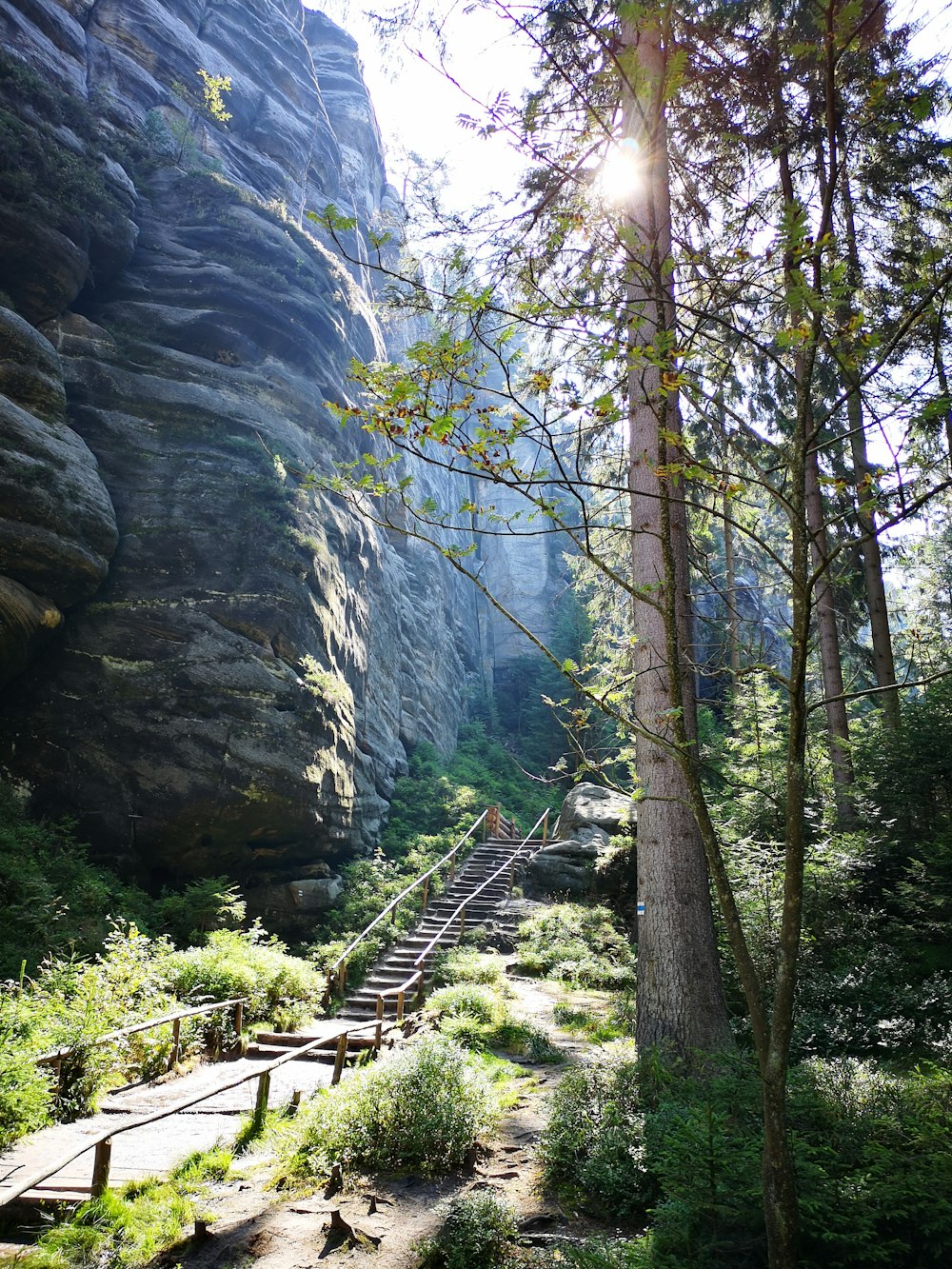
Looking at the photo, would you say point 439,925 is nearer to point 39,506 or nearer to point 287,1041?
point 287,1041

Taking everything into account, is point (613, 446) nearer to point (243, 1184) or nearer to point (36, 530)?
point (243, 1184)

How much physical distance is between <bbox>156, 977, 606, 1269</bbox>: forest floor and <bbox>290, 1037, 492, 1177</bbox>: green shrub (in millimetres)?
152

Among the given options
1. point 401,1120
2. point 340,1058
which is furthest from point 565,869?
point 401,1120

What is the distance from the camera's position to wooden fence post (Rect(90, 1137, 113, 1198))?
438cm

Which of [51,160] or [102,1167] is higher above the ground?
[51,160]

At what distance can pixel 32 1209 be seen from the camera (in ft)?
14.0

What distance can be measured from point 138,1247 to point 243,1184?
0.92 metres

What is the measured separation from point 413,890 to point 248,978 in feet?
21.4

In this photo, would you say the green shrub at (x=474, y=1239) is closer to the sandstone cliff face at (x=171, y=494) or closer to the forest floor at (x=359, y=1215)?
the forest floor at (x=359, y=1215)

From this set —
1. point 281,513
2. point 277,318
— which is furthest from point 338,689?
point 277,318

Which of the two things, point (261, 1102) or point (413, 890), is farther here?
point (413, 890)

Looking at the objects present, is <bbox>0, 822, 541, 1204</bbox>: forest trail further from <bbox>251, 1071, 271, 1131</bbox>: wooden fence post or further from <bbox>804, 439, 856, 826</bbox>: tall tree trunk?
<bbox>804, 439, 856, 826</bbox>: tall tree trunk

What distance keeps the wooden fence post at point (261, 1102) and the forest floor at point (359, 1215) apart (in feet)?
1.38

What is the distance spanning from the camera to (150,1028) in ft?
23.9
